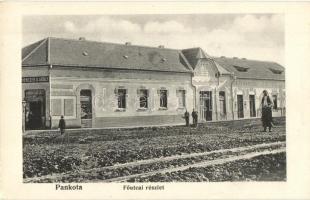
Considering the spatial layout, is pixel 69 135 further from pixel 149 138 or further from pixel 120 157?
pixel 120 157

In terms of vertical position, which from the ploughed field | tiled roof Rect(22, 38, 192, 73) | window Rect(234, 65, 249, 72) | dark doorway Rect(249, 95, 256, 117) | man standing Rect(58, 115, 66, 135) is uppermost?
tiled roof Rect(22, 38, 192, 73)

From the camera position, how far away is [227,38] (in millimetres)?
7398

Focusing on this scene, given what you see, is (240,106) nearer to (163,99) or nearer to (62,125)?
(163,99)

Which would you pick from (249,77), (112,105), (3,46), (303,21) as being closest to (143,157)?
(3,46)

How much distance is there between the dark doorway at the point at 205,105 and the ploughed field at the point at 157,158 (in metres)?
1.50

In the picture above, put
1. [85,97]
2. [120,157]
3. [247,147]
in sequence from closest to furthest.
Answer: [120,157] < [247,147] < [85,97]

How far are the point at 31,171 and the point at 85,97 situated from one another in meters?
4.51

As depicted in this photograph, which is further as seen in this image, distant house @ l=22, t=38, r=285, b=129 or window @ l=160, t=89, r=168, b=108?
window @ l=160, t=89, r=168, b=108

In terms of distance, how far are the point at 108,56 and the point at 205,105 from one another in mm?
2928

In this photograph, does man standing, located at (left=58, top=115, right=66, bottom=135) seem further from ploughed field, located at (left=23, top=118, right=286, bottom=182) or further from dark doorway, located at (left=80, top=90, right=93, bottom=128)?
dark doorway, located at (left=80, top=90, right=93, bottom=128)

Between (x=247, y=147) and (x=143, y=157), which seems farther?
(x=247, y=147)

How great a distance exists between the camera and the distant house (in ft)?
32.8

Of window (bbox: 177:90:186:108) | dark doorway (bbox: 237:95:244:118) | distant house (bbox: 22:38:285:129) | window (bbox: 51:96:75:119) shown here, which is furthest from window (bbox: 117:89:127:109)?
dark doorway (bbox: 237:95:244:118)

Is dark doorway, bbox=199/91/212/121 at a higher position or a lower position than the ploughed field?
higher
